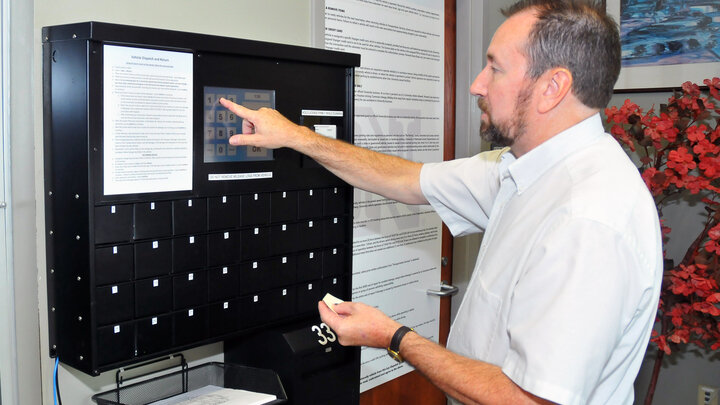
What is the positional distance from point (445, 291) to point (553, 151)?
1.56 meters

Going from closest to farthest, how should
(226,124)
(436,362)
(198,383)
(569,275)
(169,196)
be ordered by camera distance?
(569,275) < (436,362) < (169,196) < (226,124) < (198,383)

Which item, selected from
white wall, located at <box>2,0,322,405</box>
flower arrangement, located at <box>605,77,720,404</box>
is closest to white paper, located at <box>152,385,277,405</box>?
white wall, located at <box>2,0,322,405</box>

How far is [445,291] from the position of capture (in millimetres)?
2779

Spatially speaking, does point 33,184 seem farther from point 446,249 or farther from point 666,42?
point 666,42

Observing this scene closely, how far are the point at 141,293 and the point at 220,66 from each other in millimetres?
490

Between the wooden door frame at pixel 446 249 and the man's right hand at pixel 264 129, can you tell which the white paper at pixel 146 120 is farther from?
the wooden door frame at pixel 446 249

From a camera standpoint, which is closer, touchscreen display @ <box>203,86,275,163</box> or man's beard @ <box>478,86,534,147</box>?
man's beard @ <box>478,86,534,147</box>

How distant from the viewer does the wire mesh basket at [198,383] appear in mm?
1470

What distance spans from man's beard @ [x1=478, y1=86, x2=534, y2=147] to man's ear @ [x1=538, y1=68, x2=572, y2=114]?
28mm

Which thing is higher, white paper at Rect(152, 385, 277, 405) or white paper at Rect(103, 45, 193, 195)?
white paper at Rect(103, 45, 193, 195)

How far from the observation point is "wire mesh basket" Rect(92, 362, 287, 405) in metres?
1.47

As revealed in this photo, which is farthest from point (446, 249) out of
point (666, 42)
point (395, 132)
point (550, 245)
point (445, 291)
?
point (550, 245)

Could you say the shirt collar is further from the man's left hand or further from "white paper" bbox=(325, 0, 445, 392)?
"white paper" bbox=(325, 0, 445, 392)

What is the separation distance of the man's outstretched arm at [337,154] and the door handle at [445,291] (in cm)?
96
